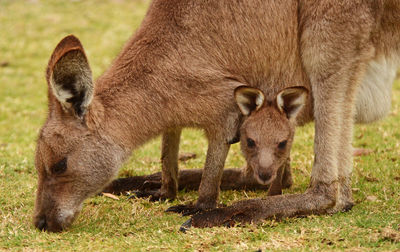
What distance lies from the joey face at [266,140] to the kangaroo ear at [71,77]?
117 cm

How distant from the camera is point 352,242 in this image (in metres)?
3.55

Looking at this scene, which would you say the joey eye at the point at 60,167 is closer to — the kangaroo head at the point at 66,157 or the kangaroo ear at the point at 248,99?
the kangaroo head at the point at 66,157

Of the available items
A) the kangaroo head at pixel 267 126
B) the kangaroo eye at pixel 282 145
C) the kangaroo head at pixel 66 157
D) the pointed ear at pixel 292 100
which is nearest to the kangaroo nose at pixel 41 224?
the kangaroo head at pixel 66 157

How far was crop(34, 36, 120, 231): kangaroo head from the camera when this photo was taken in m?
4.01

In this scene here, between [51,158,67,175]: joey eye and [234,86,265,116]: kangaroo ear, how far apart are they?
1.29 meters

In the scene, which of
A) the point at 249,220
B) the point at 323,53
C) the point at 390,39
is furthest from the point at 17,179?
the point at 390,39

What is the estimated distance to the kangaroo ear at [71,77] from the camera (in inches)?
149

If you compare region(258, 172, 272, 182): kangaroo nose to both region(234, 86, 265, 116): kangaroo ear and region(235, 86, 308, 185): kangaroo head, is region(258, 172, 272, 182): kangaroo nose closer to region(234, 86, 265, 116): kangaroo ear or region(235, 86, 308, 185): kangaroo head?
region(235, 86, 308, 185): kangaroo head

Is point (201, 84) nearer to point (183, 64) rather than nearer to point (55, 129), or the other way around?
point (183, 64)

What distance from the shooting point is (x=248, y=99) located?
4.33 m

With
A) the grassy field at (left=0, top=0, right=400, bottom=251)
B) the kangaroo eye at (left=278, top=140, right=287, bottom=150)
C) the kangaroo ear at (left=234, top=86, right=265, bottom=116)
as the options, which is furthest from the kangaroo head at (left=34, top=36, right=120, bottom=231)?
the kangaroo eye at (left=278, top=140, right=287, bottom=150)

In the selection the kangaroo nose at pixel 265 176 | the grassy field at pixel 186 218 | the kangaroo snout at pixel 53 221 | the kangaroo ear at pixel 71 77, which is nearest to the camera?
the grassy field at pixel 186 218

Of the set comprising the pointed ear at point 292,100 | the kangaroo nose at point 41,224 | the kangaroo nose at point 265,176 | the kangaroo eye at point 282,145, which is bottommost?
the kangaroo nose at point 41,224

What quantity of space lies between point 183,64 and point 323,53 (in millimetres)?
1034
